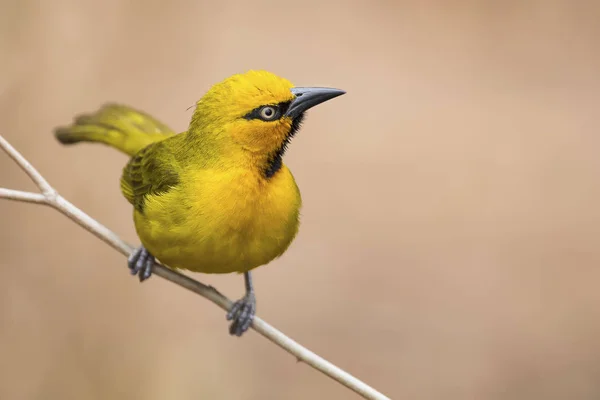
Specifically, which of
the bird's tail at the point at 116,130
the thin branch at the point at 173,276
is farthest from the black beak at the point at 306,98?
the bird's tail at the point at 116,130

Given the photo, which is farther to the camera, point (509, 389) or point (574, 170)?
point (574, 170)

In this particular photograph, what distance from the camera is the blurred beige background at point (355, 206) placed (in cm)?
551

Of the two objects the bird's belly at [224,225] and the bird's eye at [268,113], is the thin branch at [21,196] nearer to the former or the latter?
the bird's belly at [224,225]

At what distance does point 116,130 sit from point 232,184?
4.09 ft

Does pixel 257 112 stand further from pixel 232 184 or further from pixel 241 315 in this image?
pixel 241 315

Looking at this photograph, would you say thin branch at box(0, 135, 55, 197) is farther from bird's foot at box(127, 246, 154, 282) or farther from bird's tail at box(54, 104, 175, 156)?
bird's tail at box(54, 104, 175, 156)

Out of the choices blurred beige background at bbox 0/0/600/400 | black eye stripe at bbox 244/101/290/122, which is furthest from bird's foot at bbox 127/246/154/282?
blurred beige background at bbox 0/0/600/400

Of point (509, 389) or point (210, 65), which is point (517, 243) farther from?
point (210, 65)

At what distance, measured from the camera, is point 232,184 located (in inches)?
128

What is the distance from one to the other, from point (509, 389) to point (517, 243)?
4.23ft

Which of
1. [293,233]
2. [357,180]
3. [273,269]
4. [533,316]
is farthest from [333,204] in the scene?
[293,233]

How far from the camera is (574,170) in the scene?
695 centimetres

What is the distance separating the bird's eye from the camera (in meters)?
3.14

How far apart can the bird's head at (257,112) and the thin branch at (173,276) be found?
560mm
